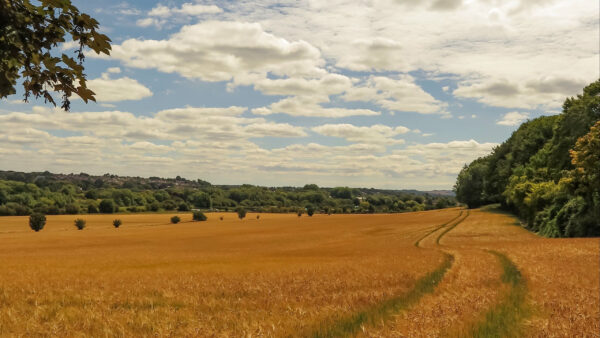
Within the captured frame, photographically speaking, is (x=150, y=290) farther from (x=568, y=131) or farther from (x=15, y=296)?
(x=568, y=131)

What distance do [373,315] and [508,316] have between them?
12.7ft

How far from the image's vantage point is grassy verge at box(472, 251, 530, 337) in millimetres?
10820

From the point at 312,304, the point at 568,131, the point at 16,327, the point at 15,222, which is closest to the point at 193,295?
the point at 312,304

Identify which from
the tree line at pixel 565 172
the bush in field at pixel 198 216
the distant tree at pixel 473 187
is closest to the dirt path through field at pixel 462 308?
the tree line at pixel 565 172

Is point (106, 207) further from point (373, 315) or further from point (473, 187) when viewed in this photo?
point (373, 315)

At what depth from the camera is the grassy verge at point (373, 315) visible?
428 inches

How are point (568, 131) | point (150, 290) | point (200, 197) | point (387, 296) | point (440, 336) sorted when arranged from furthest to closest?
point (200, 197)
point (568, 131)
point (150, 290)
point (387, 296)
point (440, 336)

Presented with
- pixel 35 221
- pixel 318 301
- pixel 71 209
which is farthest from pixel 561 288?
pixel 71 209

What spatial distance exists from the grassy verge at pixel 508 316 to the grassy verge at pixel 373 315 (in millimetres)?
2508

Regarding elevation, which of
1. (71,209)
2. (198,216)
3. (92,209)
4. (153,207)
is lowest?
(198,216)

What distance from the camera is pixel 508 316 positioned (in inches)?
502

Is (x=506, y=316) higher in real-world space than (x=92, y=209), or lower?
higher

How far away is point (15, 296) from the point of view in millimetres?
16094

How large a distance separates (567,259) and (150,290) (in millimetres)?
24960
